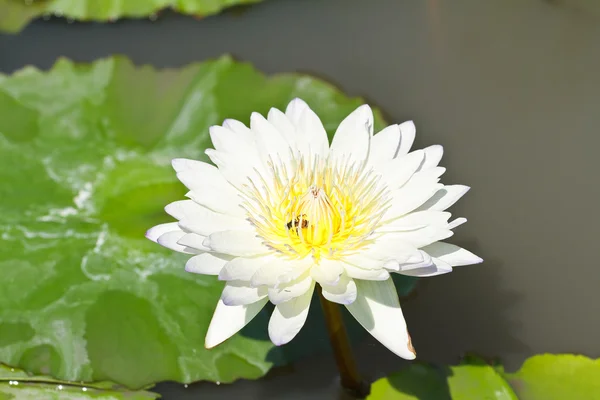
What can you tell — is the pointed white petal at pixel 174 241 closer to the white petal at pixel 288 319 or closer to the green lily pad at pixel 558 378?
the white petal at pixel 288 319

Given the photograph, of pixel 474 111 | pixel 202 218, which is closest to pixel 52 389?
pixel 202 218

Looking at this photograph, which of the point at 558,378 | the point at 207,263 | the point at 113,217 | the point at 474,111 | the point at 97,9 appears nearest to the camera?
the point at 207,263

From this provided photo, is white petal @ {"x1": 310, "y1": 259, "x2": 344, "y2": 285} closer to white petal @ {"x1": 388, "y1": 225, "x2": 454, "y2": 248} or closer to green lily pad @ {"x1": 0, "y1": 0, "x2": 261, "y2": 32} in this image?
white petal @ {"x1": 388, "y1": 225, "x2": 454, "y2": 248}

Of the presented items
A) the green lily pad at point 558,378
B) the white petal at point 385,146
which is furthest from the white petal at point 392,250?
the green lily pad at point 558,378

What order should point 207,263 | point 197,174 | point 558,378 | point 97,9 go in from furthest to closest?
point 97,9
point 558,378
point 197,174
point 207,263

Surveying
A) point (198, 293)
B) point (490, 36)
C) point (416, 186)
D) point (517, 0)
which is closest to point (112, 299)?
point (198, 293)

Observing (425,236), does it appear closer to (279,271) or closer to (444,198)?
(444,198)

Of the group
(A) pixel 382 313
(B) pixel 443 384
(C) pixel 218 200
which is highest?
(C) pixel 218 200
